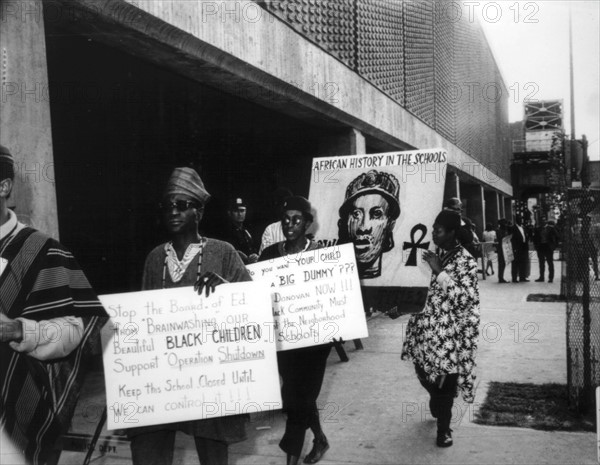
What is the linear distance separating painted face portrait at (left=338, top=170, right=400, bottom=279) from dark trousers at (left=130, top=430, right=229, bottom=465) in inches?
94.5

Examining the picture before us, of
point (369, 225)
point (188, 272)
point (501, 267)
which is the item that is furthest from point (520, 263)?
point (188, 272)

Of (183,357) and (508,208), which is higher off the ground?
(508,208)

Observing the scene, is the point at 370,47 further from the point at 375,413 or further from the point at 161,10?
the point at 375,413

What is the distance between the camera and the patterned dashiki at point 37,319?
239 cm

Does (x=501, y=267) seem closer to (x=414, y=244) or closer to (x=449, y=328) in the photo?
(x=414, y=244)

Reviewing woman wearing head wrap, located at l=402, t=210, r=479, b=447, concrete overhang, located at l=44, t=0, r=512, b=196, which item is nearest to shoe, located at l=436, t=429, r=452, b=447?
woman wearing head wrap, located at l=402, t=210, r=479, b=447

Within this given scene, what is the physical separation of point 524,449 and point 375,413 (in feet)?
4.29

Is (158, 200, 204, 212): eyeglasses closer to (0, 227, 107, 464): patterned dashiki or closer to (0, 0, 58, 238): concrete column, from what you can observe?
(0, 227, 107, 464): patterned dashiki

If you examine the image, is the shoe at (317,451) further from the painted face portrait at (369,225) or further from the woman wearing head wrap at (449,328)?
the painted face portrait at (369,225)

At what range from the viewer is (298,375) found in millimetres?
3910

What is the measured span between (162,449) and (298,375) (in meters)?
1.11

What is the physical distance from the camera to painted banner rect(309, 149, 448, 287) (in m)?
5.03

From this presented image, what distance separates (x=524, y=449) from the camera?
14.4 ft

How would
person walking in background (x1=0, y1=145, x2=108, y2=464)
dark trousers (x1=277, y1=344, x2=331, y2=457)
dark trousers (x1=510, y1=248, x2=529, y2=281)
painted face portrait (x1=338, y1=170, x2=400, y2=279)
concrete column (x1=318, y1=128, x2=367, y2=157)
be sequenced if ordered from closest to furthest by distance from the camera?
person walking in background (x1=0, y1=145, x2=108, y2=464)
dark trousers (x1=277, y1=344, x2=331, y2=457)
painted face portrait (x1=338, y1=170, x2=400, y2=279)
concrete column (x1=318, y1=128, x2=367, y2=157)
dark trousers (x1=510, y1=248, x2=529, y2=281)
